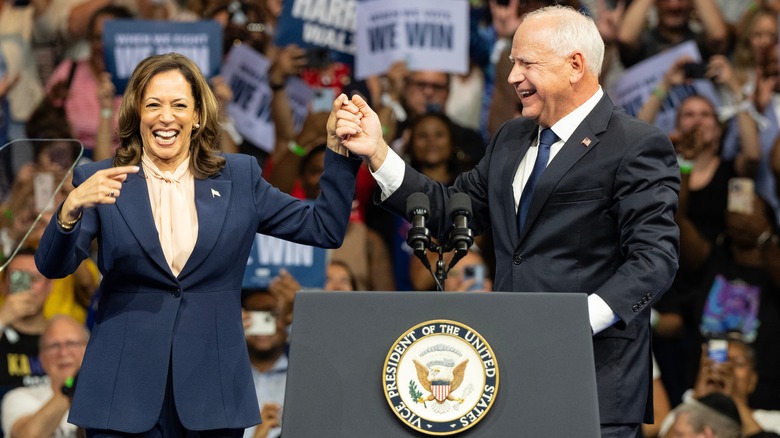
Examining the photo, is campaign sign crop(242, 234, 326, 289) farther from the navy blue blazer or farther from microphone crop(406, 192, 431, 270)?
microphone crop(406, 192, 431, 270)

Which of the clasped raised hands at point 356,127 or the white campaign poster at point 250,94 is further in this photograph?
the white campaign poster at point 250,94

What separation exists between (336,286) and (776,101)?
8.03ft

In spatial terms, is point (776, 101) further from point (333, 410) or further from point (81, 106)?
point (333, 410)

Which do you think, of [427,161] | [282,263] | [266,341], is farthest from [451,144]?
[266,341]

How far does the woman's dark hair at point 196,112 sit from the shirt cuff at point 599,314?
0.95 m

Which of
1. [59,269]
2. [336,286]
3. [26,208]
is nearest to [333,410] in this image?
[59,269]

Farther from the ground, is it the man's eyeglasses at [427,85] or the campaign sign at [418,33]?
the campaign sign at [418,33]

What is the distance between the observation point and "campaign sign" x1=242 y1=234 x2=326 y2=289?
5246 millimetres

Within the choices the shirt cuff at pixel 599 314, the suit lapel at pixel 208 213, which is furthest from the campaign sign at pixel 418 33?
the shirt cuff at pixel 599 314

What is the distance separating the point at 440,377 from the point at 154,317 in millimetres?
738

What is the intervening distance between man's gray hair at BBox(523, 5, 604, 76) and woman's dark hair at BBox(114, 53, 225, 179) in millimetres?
879

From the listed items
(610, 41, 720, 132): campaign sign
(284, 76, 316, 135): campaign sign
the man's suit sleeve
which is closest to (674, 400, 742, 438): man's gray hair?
(610, 41, 720, 132): campaign sign

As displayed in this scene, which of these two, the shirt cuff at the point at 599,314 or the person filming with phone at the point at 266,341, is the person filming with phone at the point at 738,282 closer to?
the person filming with phone at the point at 266,341

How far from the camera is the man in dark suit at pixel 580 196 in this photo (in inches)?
101
